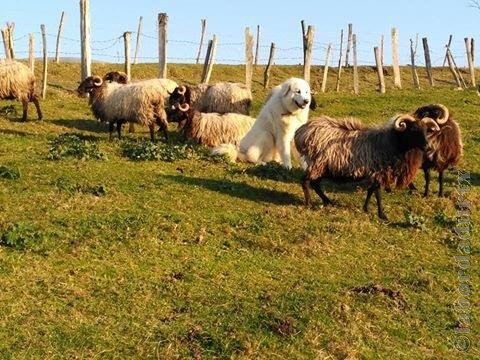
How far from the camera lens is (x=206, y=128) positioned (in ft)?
45.8

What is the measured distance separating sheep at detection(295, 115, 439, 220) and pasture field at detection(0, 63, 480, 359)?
0.47 metres

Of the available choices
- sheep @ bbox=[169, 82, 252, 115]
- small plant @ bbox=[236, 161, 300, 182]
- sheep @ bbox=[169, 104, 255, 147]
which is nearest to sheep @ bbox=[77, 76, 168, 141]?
sheep @ bbox=[169, 104, 255, 147]

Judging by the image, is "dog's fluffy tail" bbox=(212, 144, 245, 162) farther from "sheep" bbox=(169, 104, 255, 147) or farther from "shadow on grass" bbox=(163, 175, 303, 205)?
"shadow on grass" bbox=(163, 175, 303, 205)

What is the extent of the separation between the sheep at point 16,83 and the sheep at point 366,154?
7.81 meters

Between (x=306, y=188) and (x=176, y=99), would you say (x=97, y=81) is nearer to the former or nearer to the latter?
(x=176, y=99)

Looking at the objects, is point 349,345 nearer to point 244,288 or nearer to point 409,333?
point 409,333

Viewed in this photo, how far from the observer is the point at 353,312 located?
6320 mm

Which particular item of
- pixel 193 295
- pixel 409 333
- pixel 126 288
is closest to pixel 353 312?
pixel 409 333

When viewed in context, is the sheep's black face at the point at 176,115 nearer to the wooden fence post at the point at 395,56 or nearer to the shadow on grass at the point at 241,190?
the shadow on grass at the point at 241,190

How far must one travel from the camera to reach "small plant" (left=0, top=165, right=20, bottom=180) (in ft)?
31.6

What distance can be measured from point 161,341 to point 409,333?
2384 mm

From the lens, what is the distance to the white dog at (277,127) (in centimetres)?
1166

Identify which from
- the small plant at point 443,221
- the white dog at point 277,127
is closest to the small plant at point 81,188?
the white dog at point 277,127

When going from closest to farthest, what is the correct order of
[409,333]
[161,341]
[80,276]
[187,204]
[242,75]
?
[161,341], [409,333], [80,276], [187,204], [242,75]
